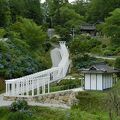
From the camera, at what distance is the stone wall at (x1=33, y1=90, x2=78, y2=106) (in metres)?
25.3

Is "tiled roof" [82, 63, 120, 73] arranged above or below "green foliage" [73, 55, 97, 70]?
above

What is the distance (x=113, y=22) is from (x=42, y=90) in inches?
902

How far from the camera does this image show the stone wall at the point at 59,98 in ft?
83.1

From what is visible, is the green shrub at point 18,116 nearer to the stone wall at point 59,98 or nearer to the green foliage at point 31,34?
the stone wall at point 59,98

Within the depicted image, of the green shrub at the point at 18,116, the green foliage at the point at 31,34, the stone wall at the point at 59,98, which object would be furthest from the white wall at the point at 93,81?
the green foliage at the point at 31,34

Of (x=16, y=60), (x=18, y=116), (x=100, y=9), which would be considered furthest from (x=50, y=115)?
(x=100, y=9)

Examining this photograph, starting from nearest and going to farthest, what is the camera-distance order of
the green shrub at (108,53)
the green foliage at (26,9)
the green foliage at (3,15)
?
the green foliage at (3,15) < the green shrub at (108,53) < the green foliage at (26,9)

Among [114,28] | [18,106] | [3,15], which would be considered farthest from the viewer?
[114,28]

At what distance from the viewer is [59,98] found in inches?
1010

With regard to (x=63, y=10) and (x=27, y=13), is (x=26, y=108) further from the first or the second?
(x=63, y=10)

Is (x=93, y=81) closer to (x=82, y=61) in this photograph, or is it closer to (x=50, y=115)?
(x=50, y=115)

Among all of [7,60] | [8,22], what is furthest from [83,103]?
[8,22]

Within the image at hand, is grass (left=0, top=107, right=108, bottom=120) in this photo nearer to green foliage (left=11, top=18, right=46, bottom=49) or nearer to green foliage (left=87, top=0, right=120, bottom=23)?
green foliage (left=11, top=18, right=46, bottom=49)

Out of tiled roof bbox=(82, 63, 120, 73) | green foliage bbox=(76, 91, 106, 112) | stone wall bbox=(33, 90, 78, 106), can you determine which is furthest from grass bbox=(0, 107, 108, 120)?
tiled roof bbox=(82, 63, 120, 73)
